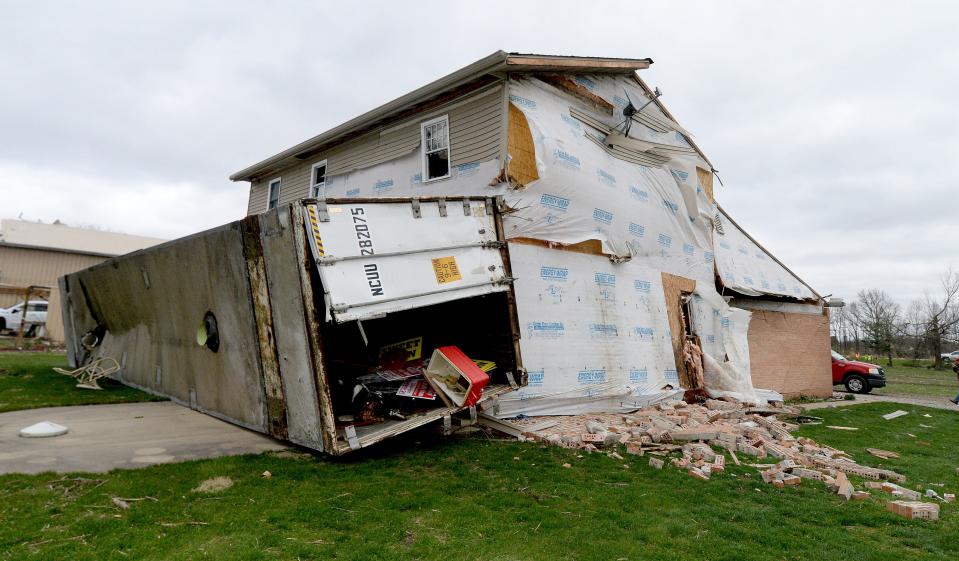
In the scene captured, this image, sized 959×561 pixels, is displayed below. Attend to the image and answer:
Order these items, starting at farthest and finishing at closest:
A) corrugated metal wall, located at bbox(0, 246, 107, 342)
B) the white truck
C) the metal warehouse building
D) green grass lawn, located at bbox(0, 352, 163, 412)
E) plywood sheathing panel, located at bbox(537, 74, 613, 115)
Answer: corrugated metal wall, located at bbox(0, 246, 107, 342), the metal warehouse building, the white truck, plywood sheathing panel, located at bbox(537, 74, 613, 115), green grass lawn, located at bbox(0, 352, 163, 412)

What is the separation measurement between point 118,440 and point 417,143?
7494mm

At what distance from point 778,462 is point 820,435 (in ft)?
10.8

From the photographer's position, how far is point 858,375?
19.5 meters

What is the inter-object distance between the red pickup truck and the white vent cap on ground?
919 inches

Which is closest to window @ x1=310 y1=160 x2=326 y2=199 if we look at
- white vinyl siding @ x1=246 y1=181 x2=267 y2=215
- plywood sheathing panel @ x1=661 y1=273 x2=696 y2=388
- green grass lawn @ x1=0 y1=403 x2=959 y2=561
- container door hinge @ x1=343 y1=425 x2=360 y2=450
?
white vinyl siding @ x1=246 y1=181 x2=267 y2=215

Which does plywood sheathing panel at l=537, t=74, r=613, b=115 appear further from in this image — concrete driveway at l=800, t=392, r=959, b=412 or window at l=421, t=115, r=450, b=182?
concrete driveway at l=800, t=392, r=959, b=412

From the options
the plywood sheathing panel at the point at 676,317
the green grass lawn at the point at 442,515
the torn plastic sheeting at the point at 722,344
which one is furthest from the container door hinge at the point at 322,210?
the torn plastic sheeting at the point at 722,344

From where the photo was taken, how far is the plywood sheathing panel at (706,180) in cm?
1485

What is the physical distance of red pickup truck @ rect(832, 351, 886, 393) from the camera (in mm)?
19230

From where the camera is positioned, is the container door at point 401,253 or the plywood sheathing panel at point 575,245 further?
the plywood sheathing panel at point 575,245

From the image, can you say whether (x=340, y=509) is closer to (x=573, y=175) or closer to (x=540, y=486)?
(x=540, y=486)

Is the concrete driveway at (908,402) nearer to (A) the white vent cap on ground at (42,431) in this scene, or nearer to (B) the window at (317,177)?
(B) the window at (317,177)

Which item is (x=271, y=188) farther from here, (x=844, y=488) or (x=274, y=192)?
(x=844, y=488)

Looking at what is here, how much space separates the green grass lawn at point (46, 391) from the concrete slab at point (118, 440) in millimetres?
587
